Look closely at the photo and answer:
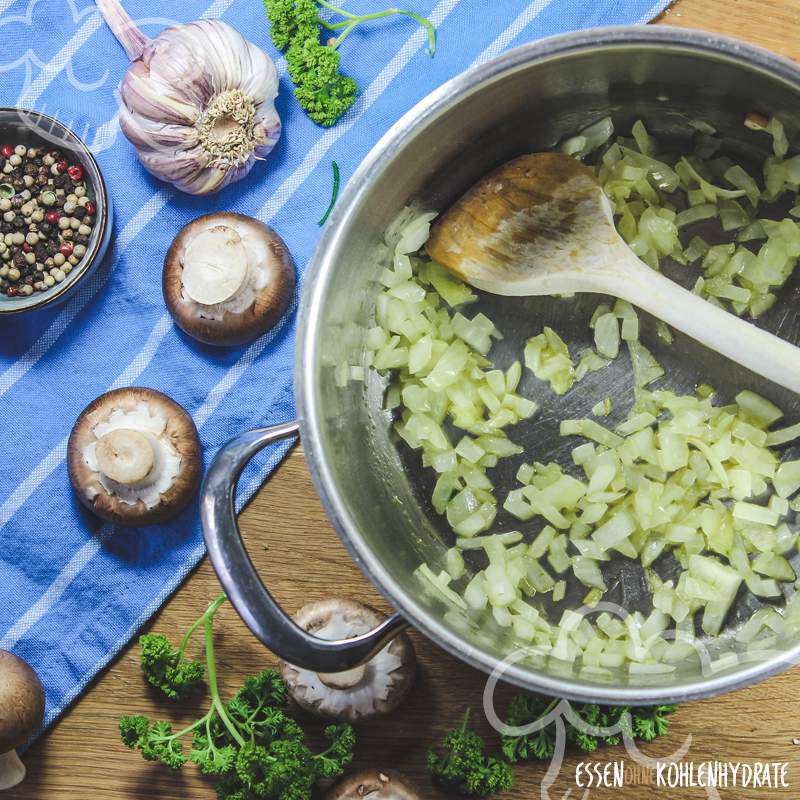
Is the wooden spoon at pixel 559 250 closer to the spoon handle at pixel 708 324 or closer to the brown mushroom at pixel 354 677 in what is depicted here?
the spoon handle at pixel 708 324

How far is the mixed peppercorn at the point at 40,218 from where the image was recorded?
1624mm

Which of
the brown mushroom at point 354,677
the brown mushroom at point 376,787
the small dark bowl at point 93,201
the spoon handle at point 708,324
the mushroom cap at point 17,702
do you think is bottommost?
the brown mushroom at point 376,787

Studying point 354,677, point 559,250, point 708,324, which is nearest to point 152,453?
point 354,677

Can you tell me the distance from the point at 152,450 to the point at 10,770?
0.64 metres

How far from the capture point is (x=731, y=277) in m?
1.59

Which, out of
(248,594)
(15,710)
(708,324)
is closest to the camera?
(248,594)

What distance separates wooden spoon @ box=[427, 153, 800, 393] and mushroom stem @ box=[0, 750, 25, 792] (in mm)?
1166

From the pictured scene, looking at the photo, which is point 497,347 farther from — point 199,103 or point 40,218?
point 40,218

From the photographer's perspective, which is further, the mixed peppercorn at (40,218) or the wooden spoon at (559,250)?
the mixed peppercorn at (40,218)

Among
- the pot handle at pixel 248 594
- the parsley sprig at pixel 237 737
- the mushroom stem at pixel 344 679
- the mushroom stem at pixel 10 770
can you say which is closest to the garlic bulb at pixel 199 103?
the pot handle at pixel 248 594

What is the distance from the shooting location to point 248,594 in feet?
4.06

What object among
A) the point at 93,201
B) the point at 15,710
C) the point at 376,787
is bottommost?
the point at 376,787

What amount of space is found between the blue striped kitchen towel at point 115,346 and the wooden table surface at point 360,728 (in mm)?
50

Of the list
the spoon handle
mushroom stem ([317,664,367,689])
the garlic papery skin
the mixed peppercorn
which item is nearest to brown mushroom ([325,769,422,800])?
mushroom stem ([317,664,367,689])
